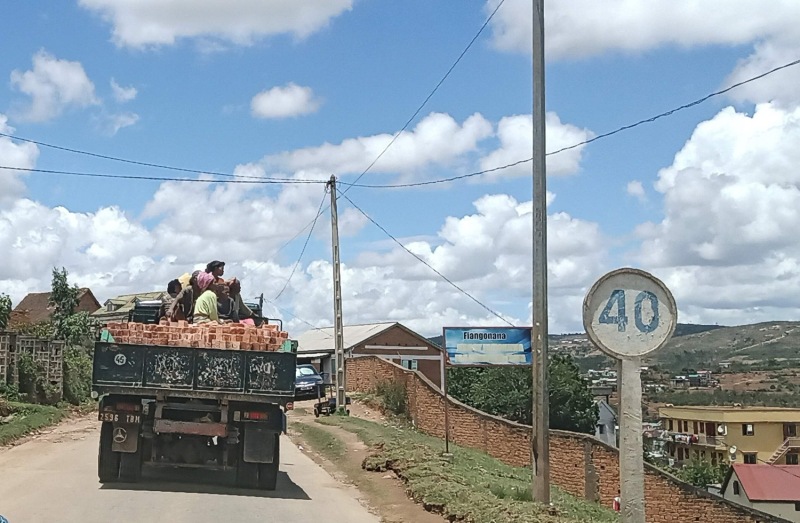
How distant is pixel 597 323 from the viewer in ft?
23.2

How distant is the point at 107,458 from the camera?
13.1 m

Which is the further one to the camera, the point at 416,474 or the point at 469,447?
the point at 469,447

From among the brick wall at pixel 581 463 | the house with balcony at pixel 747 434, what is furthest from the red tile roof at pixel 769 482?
the brick wall at pixel 581 463

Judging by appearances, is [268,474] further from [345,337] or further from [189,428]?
[345,337]

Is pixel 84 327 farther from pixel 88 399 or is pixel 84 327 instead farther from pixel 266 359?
pixel 266 359

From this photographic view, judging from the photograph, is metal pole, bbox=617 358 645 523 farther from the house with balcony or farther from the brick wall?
the house with balcony

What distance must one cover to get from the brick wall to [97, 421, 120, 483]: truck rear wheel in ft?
41.7

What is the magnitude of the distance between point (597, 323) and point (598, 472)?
16981 millimetres

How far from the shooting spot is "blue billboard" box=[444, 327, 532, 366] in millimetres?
18625

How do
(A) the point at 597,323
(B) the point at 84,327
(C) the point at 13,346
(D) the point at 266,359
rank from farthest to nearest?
(B) the point at 84,327 → (C) the point at 13,346 → (D) the point at 266,359 → (A) the point at 597,323

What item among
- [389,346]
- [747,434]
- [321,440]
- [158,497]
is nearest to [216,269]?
[158,497]

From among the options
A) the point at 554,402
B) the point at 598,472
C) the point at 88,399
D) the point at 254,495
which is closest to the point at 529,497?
the point at 254,495

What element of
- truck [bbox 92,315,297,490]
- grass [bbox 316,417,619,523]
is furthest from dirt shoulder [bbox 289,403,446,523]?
truck [bbox 92,315,297,490]

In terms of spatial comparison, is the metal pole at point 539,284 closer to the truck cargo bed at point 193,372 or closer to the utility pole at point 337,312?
the truck cargo bed at point 193,372
